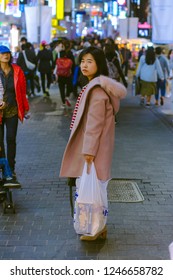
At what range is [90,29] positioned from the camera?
2680 inches

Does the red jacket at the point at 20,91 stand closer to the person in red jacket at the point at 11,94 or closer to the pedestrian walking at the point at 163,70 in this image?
the person in red jacket at the point at 11,94

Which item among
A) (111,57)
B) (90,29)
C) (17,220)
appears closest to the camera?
(17,220)

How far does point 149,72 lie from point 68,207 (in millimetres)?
9000

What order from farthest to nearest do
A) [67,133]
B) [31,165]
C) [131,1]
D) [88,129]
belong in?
1. [131,1]
2. [67,133]
3. [31,165]
4. [88,129]

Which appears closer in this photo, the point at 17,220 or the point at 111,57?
the point at 17,220

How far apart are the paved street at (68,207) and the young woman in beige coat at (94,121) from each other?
13.7 inches

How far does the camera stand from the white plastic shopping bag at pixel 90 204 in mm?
5289

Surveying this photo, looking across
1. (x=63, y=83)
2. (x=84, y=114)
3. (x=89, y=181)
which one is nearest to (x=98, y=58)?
(x=84, y=114)

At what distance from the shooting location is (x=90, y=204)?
5312 mm

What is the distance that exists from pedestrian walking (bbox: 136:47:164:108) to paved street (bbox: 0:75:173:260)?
318 cm

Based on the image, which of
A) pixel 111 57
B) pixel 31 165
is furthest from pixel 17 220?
pixel 111 57

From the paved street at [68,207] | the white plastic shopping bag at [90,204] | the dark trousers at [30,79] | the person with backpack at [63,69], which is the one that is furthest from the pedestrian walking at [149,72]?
the white plastic shopping bag at [90,204]
